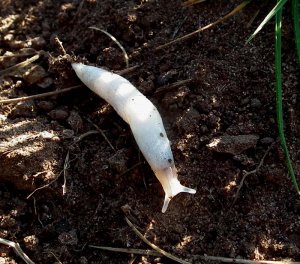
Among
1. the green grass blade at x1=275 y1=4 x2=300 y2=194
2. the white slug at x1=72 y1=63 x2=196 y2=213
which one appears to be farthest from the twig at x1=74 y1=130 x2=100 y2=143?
the green grass blade at x1=275 y1=4 x2=300 y2=194

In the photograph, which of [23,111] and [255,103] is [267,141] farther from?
[23,111]

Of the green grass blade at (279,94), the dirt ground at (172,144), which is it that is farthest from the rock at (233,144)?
the green grass blade at (279,94)

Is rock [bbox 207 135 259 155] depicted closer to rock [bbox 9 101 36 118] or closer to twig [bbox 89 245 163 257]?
twig [bbox 89 245 163 257]

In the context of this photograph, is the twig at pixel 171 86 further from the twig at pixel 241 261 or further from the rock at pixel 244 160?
the twig at pixel 241 261

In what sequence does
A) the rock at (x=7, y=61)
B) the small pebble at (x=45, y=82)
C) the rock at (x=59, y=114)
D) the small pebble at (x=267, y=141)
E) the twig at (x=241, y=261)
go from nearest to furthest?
the twig at (x=241, y=261)
the small pebble at (x=267, y=141)
the rock at (x=59, y=114)
the small pebble at (x=45, y=82)
the rock at (x=7, y=61)

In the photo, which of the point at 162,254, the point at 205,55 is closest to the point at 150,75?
the point at 205,55

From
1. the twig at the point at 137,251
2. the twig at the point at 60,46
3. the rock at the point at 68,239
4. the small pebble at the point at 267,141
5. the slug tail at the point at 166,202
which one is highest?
the twig at the point at 60,46
